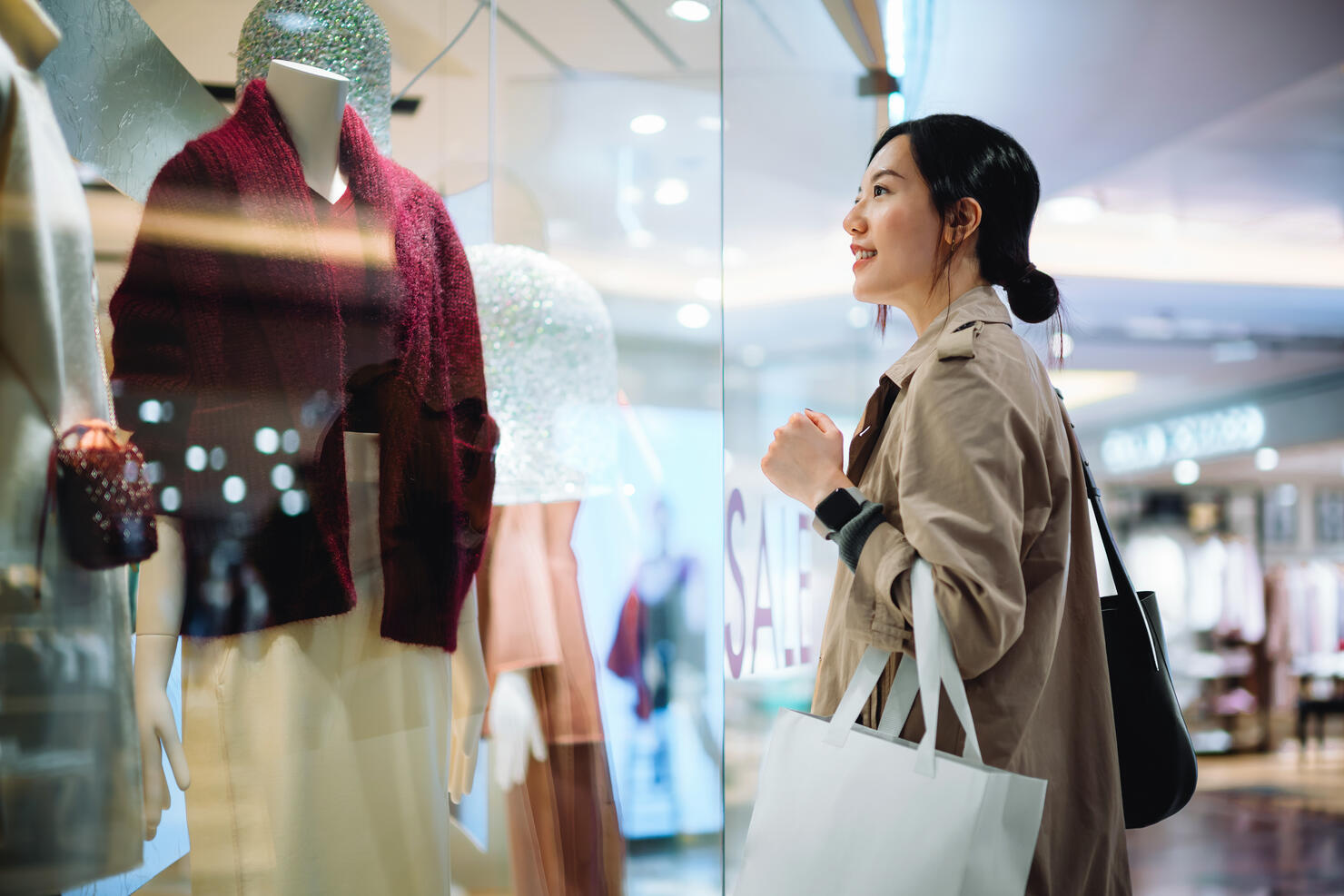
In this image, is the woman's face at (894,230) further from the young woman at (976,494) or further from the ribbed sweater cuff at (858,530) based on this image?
the ribbed sweater cuff at (858,530)

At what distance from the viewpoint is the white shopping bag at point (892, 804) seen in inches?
36.5

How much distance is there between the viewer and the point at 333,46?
46.4 inches

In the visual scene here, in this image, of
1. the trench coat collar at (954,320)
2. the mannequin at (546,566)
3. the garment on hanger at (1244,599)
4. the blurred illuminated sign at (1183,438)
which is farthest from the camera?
the garment on hanger at (1244,599)

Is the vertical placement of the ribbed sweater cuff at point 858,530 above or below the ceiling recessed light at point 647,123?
below

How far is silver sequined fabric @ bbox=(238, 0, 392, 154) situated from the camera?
1.12 m

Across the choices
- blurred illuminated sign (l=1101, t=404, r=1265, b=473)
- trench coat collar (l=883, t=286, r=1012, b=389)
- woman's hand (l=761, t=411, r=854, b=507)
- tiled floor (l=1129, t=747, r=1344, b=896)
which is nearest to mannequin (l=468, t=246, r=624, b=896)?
woman's hand (l=761, t=411, r=854, b=507)

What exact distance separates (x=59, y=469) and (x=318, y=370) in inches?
11.1

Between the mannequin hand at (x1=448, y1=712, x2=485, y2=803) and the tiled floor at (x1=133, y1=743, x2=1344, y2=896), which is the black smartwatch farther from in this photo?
the tiled floor at (x1=133, y1=743, x2=1344, y2=896)

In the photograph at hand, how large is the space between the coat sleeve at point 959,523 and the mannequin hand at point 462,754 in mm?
497

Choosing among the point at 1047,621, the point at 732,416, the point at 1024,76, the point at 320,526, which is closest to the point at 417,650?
the point at 320,526

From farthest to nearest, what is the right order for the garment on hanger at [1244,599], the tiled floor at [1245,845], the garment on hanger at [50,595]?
1. the garment on hanger at [1244,599]
2. the tiled floor at [1245,845]
3. the garment on hanger at [50,595]

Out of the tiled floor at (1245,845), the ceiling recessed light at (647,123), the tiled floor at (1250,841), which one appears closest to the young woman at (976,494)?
the ceiling recessed light at (647,123)

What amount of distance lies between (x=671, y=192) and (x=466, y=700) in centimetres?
93

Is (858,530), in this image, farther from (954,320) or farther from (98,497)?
(98,497)
